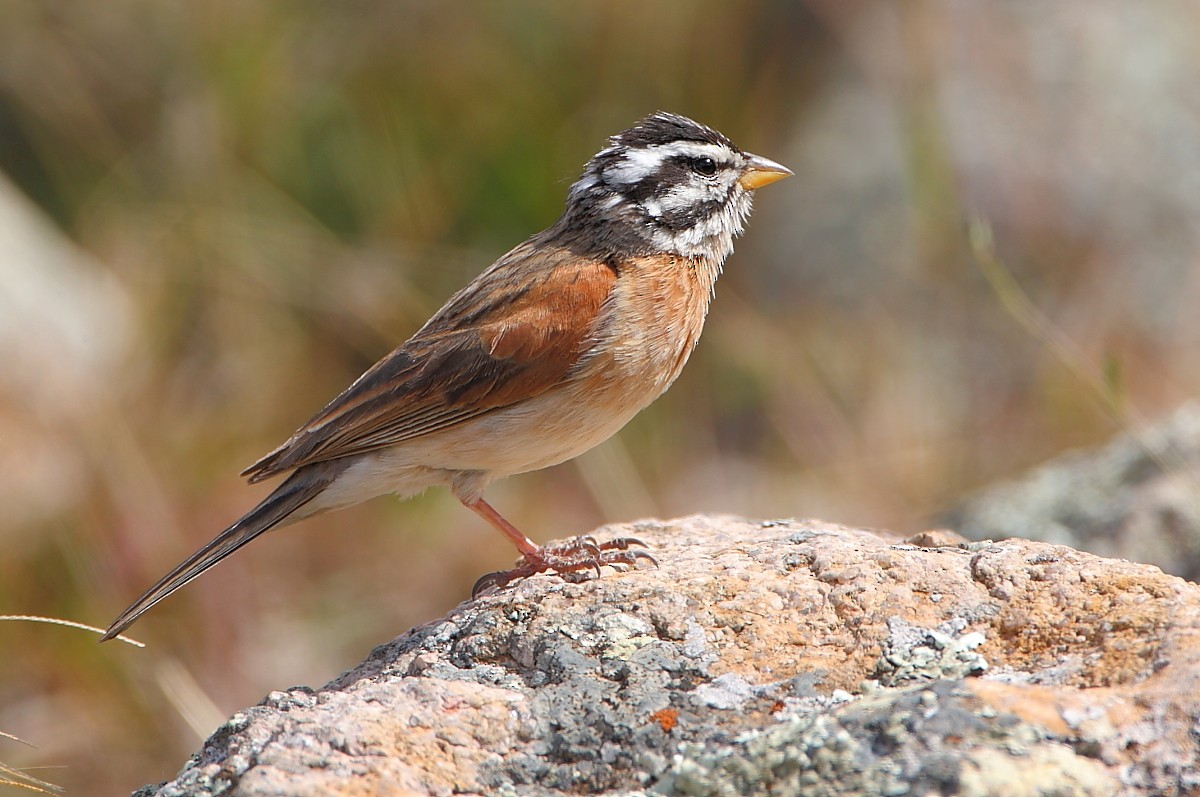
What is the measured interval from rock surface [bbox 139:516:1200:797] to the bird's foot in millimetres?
436

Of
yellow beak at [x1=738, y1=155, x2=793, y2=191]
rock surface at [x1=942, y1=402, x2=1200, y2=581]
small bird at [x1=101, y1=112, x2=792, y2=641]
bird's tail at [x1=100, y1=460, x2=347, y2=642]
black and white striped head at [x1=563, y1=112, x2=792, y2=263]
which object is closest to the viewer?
bird's tail at [x1=100, y1=460, x2=347, y2=642]

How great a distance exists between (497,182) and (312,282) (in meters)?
1.90

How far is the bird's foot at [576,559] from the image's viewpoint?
4633mm

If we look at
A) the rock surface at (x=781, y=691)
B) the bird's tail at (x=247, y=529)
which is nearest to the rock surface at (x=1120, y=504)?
the rock surface at (x=781, y=691)

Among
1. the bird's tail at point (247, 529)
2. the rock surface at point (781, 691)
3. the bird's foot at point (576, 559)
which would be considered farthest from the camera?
the bird's tail at point (247, 529)

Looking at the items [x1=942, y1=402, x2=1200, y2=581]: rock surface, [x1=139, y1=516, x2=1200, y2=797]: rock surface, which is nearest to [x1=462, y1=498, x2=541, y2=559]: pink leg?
[x1=139, y1=516, x2=1200, y2=797]: rock surface

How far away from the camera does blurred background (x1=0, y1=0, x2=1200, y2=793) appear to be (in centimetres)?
780

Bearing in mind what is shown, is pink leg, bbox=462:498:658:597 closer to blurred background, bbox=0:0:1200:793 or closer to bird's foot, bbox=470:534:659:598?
bird's foot, bbox=470:534:659:598

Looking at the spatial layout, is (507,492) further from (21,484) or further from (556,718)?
(556,718)

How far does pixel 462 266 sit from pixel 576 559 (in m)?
5.12

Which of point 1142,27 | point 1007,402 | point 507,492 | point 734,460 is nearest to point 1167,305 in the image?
point 1007,402

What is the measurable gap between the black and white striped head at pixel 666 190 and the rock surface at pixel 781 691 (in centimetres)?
213

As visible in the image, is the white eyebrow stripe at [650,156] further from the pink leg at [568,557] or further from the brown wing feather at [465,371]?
the pink leg at [568,557]

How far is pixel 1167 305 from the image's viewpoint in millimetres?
9930
